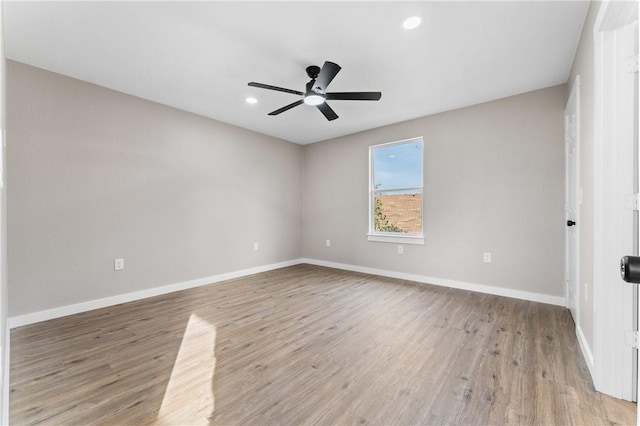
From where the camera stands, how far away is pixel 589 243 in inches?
76.5

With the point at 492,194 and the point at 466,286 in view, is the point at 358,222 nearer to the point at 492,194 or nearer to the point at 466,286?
the point at 466,286

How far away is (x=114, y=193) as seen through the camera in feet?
10.6

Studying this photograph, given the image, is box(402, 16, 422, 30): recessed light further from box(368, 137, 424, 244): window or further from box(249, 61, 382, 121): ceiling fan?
box(368, 137, 424, 244): window

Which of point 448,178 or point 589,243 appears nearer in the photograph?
point 589,243

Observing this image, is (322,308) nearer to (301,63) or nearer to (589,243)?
(589,243)

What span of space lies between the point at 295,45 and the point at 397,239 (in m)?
3.13

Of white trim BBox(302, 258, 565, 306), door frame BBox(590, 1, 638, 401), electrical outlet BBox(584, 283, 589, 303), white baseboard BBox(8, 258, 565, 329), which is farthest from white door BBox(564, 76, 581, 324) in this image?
door frame BBox(590, 1, 638, 401)

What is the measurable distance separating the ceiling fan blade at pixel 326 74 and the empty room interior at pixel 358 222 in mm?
19

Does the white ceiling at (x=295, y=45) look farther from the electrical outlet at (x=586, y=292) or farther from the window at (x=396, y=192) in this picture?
the electrical outlet at (x=586, y=292)

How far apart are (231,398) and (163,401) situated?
1.26 feet

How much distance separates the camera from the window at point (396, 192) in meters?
4.28

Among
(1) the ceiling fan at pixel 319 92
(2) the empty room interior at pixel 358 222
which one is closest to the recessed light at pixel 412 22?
(2) the empty room interior at pixel 358 222

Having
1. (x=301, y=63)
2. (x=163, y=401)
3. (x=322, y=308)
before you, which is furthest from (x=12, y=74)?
(x=322, y=308)

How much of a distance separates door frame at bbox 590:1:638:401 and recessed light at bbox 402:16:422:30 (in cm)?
105
